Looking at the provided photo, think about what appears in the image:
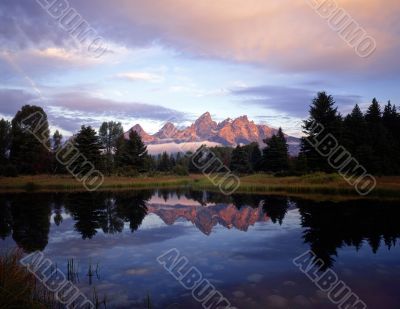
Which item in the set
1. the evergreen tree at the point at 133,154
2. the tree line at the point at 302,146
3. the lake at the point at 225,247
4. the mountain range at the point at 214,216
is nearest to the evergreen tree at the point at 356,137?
the tree line at the point at 302,146

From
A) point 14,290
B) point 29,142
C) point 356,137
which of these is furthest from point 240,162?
point 14,290

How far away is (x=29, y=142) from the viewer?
6850cm

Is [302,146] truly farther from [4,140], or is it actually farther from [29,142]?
[4,140]

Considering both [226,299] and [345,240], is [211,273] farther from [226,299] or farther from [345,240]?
[345,240]

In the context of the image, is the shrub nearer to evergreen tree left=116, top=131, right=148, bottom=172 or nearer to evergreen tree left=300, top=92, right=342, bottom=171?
evergreen tree left=116, top=131, right=148, bottom=172

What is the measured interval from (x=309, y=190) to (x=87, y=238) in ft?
96.9

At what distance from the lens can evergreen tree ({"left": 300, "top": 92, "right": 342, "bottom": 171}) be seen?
53.7 meters

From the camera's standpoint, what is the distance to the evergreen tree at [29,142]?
68062 millimetres

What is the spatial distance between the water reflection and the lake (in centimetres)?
6

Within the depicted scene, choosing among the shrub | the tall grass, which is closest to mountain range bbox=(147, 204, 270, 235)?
the tall grass

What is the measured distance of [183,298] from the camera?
10.9 m

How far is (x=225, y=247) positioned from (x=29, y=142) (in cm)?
6024

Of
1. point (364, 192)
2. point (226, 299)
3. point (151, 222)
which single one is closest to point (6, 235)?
point (151, 222)

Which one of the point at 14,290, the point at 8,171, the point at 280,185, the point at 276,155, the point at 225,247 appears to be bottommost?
the point at 8,171
